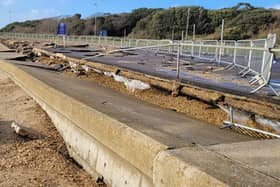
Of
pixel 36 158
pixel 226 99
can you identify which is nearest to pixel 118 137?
pixel 36 158

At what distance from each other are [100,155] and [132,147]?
4.50 feet

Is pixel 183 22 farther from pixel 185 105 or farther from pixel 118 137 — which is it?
pixel 118 137

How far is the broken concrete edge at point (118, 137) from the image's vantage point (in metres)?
Result: 4.65

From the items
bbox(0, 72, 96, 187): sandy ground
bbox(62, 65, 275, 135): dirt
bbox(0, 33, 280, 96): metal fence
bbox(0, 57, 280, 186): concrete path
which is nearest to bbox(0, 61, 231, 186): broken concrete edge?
bbox(0, 57, 280, 186): concrete path

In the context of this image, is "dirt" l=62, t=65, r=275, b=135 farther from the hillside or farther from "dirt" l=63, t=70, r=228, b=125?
the hillside

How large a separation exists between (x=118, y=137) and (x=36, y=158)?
2.24 metres

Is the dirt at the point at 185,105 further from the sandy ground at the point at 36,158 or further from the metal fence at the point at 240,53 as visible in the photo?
the sandy ground at the point at 36,158

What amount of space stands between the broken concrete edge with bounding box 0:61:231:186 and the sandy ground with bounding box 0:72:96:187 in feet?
2.07

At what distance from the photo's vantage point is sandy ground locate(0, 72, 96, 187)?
636 cm

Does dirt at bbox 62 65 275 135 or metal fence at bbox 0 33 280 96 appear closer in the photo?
dirt at bbox 62 65 275 135

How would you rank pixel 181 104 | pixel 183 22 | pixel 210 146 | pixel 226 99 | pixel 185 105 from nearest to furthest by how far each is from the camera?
pixel 210 146, pixel 226 99, pixel 185 105, pixel 181 104, pixel 183 22

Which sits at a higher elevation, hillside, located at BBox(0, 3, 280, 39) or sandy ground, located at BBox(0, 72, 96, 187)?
hillside, located at BBox(0, 3, 280, 39)

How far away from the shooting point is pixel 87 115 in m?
7.27

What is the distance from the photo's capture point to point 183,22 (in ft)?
318
